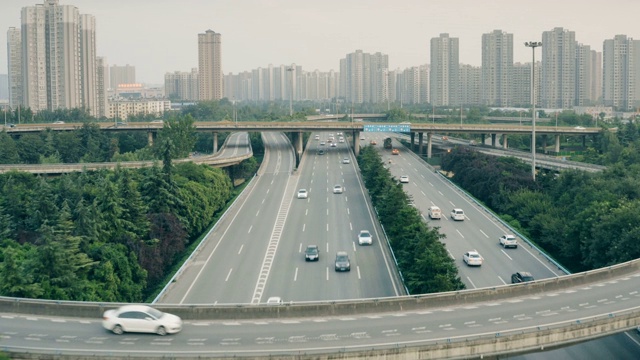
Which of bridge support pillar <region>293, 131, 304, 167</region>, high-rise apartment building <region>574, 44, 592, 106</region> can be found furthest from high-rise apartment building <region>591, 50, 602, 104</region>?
bridge support pillar <region>293, 131, 304, 167</region>

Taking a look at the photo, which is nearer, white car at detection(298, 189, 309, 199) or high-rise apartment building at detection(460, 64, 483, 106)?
white car at detection(298, 189, 309, 199)

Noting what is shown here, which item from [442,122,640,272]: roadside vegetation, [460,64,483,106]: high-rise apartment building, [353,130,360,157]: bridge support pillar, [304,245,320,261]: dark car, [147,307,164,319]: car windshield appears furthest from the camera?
[460,64,483,106]: high-rise apartment building

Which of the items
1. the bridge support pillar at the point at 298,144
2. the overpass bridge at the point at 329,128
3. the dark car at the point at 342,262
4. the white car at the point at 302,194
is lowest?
the dark car at the point at 342,262

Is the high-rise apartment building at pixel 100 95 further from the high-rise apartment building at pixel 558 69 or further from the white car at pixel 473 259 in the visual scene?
the white car at pixel 473 259

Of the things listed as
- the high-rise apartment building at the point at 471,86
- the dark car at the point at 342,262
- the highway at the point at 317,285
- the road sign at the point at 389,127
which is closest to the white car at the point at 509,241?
the highway at the point at 317,285

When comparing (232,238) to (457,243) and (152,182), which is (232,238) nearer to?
(152,182)

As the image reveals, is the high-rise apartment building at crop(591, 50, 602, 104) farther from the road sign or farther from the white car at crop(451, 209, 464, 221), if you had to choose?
the white car at crop(451, 209, 464, 221)

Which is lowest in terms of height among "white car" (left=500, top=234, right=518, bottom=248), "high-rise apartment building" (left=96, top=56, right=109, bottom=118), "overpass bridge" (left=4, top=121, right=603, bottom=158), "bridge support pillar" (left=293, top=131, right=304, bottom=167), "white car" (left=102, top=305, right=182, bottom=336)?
"white car" (left=500, top=234, right=518, bottom=248)
